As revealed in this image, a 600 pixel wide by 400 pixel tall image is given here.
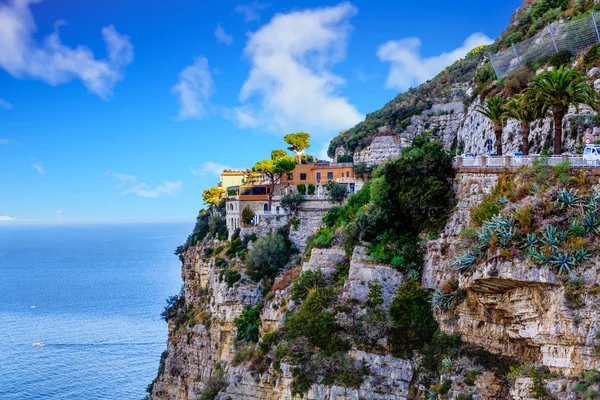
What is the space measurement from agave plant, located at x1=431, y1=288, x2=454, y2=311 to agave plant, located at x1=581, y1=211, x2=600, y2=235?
774 cm

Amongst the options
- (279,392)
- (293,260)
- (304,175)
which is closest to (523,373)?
(279,392)

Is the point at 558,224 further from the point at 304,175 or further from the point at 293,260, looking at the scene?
the point at 304,175

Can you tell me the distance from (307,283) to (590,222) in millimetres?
17610

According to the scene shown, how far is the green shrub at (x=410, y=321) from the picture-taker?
3309cm

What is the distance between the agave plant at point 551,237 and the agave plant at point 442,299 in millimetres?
6649

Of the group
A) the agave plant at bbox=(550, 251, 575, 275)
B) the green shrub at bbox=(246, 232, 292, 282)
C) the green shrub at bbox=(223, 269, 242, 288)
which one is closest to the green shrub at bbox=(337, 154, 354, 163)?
the green shrub at bbox=(246, 232, 292, 282)

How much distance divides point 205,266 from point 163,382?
11446 mm

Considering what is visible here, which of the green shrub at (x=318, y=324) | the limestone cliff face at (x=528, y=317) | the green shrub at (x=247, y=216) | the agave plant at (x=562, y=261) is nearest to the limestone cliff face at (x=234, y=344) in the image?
the green shrub at (x=318, y=324)

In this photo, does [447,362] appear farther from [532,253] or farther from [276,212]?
[276,212]

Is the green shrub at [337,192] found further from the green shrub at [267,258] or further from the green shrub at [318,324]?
the green shrub at [318,324]

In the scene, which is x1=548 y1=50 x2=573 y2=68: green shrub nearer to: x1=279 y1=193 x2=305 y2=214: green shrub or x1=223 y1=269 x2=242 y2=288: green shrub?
x1=279 y1=193 x2=305 y2=214: green shrub

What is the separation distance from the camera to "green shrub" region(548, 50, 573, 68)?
142ft

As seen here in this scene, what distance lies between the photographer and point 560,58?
144 feet

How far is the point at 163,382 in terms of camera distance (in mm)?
60406
